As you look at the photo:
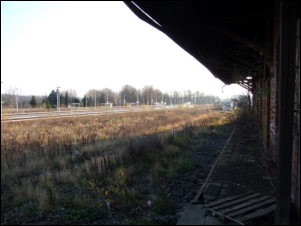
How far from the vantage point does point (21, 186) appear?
441 cm

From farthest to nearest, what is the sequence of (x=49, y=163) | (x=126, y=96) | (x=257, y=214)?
(x=126, y=96) → (x=49, y=163) → (x=257, y=214)

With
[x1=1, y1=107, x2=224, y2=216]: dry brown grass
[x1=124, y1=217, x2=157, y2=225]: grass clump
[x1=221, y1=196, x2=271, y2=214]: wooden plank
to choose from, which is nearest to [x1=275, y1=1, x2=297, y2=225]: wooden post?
[x1=221, y1=196, x2=271, y2=214]: wooden plank

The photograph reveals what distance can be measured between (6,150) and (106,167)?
2490 mm

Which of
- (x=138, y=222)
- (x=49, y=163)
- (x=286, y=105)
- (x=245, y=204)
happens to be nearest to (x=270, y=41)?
Result: (x=286, y=105)

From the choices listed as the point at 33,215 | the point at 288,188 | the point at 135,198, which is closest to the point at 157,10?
the point at 288,188

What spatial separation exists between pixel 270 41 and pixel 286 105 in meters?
3.30

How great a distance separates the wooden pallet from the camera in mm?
2924

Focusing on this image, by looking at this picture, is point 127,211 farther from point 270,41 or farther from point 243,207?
point 270,41

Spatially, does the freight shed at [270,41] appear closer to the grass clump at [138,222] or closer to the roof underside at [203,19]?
the roof underside at [203,19]

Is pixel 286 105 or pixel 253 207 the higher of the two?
pixel 286 105

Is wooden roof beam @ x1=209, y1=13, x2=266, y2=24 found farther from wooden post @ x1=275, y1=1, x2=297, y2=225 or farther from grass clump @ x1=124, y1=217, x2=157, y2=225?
grass clump @ x1=124, y1=217, x2=157, y2=225

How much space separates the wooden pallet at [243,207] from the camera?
2924 mm

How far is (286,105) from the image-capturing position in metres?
2.61

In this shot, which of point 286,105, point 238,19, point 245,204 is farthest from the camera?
point 238,19
